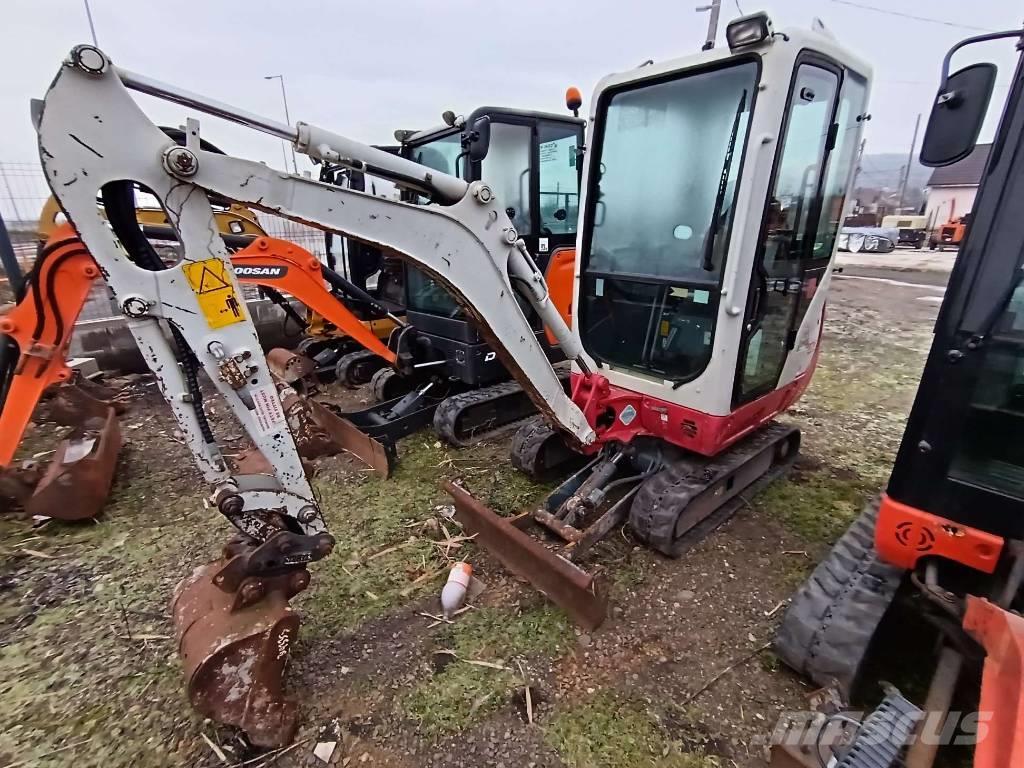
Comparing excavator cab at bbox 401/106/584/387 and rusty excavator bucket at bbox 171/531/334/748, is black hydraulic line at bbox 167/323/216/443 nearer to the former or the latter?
rusty excavator bucket at bbox 171/531/334/748

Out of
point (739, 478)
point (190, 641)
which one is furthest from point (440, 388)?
point (190, 641)

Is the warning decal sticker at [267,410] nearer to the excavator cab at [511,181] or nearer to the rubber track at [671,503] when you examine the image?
the rubber track at [671,503]

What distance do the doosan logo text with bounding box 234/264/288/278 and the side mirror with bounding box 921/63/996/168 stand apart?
4702 millimetres

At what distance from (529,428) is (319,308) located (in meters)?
2.54

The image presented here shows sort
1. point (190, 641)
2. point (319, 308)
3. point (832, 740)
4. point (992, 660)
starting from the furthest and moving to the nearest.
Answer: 1. point (319, 308)
2. point (190, 641)
3. point (832, 740)
4. point (992, 660)

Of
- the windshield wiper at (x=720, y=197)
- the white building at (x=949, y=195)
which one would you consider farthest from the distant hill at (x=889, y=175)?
the windshield wiper at (x=720, y=197)

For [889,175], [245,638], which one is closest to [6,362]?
[245,638]

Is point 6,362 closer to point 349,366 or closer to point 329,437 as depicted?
point 329,437

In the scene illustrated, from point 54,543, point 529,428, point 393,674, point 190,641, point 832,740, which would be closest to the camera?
point 832,740

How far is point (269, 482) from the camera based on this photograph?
2084 millimetres

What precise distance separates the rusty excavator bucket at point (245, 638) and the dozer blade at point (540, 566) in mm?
1037

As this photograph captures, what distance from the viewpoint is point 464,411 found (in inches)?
179

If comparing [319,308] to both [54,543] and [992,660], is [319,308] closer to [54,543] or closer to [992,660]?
[54,543]

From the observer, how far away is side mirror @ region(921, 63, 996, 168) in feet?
5.12
